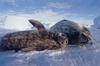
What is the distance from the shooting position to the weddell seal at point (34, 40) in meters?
8.19

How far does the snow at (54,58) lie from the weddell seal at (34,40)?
349mm

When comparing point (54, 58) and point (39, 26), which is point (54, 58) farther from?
point (39, 26)

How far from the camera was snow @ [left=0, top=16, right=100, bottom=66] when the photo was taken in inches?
268

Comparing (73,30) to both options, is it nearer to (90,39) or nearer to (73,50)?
(90,39)

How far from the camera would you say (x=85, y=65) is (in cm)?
681

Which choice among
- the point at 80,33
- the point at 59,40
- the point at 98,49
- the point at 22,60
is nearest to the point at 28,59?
the point at 22,60

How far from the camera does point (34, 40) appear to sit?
328 inches

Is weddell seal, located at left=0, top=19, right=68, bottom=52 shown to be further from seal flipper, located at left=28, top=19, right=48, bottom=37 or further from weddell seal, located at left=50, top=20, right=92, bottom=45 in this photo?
weddell seal, located at left=50, top=20, right=92, bottom=45

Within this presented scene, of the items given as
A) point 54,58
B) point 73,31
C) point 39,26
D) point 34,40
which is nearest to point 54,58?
point 54,58

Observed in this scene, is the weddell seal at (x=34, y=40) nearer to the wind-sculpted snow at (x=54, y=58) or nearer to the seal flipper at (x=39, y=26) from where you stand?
the seal flipper at (x=39, y=26)

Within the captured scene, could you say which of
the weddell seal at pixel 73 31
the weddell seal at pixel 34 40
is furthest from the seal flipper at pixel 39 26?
the weddell seal at pixel 73 31

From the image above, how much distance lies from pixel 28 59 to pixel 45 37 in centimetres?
161

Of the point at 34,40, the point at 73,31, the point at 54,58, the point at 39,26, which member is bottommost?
the point at 54,58

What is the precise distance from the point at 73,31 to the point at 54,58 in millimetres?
2484
